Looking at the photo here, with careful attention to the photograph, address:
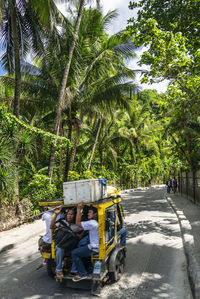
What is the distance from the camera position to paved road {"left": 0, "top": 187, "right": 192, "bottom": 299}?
463 cm

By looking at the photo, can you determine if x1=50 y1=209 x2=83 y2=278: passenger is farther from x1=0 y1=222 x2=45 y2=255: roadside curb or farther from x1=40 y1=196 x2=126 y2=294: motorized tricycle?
x1=0 y1=222 x2=45 y2=255: roadside curb

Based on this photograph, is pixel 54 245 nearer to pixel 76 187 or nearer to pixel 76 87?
pixel 76 187

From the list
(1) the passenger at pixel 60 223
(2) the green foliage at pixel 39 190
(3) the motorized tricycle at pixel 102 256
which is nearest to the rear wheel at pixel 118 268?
(3) the motorized tricycle at pixel 102 256

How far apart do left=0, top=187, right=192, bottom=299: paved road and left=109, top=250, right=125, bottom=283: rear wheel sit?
0.11 metres

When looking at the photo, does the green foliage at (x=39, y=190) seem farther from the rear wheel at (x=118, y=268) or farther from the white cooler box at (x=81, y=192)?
the white cooler box at (x=81, y=192)

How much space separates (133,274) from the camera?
5.45 m

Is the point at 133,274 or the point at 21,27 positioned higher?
the point at 21,27

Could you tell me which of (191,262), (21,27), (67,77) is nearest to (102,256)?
(191,262)

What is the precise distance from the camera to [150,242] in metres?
7.84

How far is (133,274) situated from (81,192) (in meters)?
2.16

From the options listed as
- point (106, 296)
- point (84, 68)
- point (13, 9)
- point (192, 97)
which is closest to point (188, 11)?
point (192, 97)

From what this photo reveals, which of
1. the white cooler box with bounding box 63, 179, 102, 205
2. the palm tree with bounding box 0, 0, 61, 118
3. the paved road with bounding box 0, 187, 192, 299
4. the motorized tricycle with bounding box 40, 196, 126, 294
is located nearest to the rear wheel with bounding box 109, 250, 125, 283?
the motorized tricycle with bounding box 40, 196, 126, 294

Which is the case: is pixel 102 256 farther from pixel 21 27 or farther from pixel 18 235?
pixel 21 27

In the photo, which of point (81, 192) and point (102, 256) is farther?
point (81, 192)
